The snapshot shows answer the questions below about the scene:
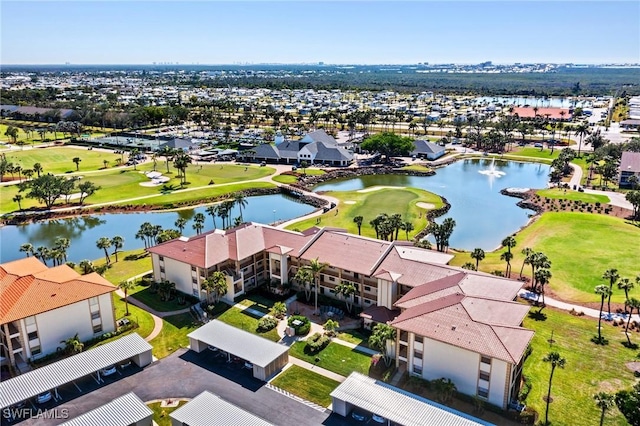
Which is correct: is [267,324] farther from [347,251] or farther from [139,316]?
[139,316]

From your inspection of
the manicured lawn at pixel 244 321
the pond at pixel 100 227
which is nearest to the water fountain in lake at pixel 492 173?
the pond at pixel 100 227

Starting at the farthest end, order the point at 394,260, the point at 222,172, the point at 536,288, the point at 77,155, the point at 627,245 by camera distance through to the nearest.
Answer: the point at 77,155 → the point at 222,172 → the point at 627,245 → the point at 536,288 → the point at 394,260

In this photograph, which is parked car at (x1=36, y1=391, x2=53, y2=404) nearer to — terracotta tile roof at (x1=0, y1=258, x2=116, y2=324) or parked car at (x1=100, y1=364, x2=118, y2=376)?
parked car at (x1=100, y1=364, x2=118, y2=376)

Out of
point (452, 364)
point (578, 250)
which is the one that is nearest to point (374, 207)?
point (578, 250)

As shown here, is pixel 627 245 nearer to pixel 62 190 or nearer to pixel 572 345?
pixel 572 345

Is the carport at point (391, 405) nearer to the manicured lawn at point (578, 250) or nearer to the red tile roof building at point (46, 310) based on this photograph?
the red tile roof building at point (46, 310)

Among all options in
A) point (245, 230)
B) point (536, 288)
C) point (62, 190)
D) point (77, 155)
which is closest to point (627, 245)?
point (536, 288)
